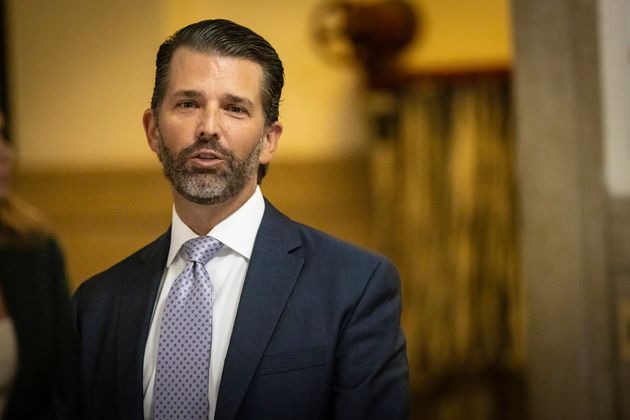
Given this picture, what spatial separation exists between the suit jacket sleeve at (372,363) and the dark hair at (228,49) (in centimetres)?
28

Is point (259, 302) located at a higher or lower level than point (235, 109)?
lower

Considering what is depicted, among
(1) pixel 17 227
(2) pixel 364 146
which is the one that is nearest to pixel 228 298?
(1) pixel 17 227

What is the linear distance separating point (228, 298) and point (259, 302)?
0.18 feet

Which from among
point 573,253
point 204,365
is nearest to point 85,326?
point 204,365

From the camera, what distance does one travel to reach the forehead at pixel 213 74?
3.37 ft

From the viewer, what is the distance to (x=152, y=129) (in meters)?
1.10

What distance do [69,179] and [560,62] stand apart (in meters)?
2.66

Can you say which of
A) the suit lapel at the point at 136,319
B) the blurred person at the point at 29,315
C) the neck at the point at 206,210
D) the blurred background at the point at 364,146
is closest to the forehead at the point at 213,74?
the neck at the point at 206,210

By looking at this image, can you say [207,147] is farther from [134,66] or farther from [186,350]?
[134,66]

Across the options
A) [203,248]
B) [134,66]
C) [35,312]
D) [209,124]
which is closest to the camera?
[209,124]

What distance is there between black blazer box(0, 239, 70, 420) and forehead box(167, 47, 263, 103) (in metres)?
0.86

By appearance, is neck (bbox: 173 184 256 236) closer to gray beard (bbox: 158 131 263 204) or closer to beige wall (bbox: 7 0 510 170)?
gray beard (bbox: 158 131 263 204)

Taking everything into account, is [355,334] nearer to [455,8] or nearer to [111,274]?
[111,274]

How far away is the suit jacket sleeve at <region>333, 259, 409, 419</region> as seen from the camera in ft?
3.50
